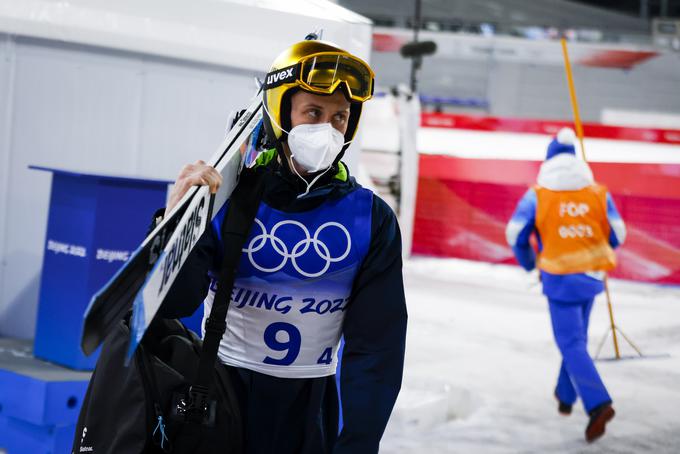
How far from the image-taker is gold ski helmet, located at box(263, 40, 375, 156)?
2.00 m

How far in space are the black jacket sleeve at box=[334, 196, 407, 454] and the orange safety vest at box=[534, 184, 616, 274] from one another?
12.4 ft

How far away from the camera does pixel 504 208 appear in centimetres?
1238

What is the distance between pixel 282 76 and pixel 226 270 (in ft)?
1.44

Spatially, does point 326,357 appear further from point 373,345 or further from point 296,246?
point 296,246

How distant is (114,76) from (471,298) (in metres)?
6.07

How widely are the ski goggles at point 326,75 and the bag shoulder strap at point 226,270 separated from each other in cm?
24

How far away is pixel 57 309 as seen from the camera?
393 centimetres

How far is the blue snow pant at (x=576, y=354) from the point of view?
5.34 meters

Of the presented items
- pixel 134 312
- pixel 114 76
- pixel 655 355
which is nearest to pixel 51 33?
pixel 114 76

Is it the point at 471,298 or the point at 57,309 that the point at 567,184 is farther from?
the point at 471,298

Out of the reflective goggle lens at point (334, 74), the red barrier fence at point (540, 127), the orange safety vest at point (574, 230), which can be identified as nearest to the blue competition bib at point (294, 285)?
the reflective goggle lens at point (334, 74)

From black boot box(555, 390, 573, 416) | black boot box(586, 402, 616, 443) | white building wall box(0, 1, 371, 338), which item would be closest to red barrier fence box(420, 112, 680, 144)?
black boot box(555, 390, 573, 416)

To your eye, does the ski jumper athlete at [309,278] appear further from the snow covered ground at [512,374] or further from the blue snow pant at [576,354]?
the blue snow pant at [576,354]

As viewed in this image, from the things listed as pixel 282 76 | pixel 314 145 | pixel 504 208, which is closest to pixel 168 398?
pixel 314 145
